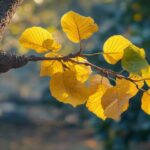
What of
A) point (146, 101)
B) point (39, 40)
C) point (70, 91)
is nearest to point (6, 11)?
point (39, 40)

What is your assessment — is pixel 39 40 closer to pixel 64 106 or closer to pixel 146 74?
pixel 146 74

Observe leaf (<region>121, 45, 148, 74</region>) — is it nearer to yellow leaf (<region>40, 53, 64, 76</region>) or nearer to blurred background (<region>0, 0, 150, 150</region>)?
yellow leaf (<region>40, 53, 64, 76</region>)

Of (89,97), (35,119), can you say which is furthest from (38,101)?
(89,97)

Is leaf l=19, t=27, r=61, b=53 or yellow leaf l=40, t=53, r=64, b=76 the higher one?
leaf l=19, t=27, r=61, b=53

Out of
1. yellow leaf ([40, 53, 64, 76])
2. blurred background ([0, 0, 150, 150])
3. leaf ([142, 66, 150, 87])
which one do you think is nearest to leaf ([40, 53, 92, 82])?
yellow leaf ([40, 53, 64, 76])

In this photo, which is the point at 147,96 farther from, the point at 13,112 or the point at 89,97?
the point at 13,112
